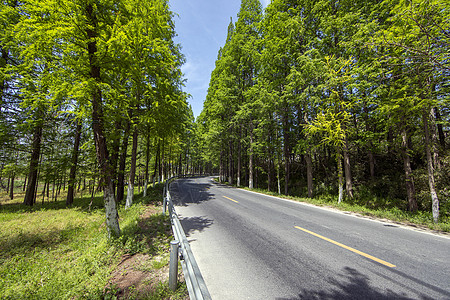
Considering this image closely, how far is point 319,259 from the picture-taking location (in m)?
4.09

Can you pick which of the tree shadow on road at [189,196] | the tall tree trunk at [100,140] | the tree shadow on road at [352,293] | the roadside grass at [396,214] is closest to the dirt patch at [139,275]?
the tall tree trunk at [100,140]

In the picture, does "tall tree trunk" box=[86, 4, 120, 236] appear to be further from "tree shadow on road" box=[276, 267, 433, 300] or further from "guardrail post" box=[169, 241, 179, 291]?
"tree shadow on road" box=[276, 267, 433, 300]

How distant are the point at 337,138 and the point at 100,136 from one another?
531 inches

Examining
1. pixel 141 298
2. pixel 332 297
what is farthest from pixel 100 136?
pixel 332 297

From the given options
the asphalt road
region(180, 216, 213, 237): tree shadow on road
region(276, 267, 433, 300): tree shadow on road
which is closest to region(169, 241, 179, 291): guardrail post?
the asphalt road

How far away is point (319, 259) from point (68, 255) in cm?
772

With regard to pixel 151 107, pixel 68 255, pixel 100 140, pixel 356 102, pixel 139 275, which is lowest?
pixel 68 255

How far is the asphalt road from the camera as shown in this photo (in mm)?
3051

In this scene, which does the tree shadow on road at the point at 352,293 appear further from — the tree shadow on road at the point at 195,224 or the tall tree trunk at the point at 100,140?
the tall tree trunk at the point at 100,140

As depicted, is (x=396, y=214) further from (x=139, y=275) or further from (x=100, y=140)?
(x=100, y=140)

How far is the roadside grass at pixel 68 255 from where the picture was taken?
369 centimetres

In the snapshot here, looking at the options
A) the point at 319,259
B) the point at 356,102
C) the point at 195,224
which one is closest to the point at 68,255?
the point at 195,224

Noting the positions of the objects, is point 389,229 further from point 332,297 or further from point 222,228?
point 222,228

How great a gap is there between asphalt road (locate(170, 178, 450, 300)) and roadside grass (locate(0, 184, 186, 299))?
1206mm
